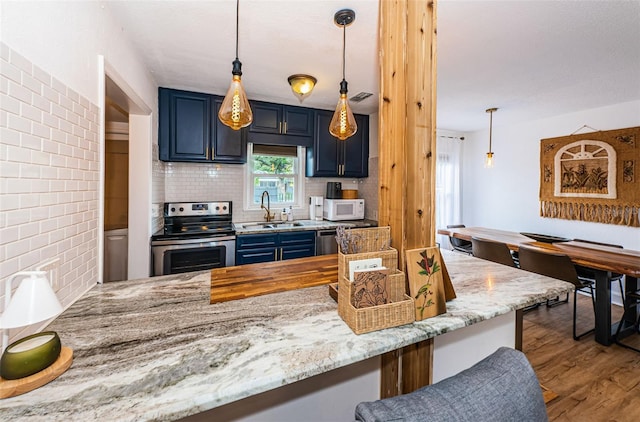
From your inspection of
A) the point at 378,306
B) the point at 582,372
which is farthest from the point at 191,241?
the point at 582,372

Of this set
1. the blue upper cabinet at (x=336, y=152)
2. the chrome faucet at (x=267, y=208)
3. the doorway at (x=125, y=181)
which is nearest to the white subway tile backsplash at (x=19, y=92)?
the doorway at (x=125, y=181)

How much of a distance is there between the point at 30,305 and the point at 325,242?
294cm

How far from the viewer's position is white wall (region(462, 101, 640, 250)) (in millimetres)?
3445

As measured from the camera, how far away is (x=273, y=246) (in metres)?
3.23

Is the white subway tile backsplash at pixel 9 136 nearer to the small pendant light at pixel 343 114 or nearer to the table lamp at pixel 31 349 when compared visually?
the table lamp at pixel 31 349

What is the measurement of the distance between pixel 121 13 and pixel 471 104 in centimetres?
362

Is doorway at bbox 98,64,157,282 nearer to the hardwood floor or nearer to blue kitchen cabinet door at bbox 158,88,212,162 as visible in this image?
blue kitchen cabinet door at bbox 158,88,212,162

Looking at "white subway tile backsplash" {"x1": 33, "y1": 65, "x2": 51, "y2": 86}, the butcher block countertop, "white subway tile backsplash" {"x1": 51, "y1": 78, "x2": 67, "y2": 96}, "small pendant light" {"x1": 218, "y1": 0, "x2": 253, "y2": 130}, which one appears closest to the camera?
"white subway tile backsplash" {"x1": 33, "y1": 65, "x2": 51, "y2": 86}

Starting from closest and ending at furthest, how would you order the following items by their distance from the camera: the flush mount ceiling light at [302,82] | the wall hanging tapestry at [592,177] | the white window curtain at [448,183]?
the flush mount ceiling light at [302,82]
the wall hanging tapestry at [592,177]
the white window curtain at [448,183]

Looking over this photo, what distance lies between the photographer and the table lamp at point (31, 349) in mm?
647

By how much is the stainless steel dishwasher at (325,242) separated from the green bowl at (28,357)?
282 centimetres

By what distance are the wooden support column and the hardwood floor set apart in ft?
4.85

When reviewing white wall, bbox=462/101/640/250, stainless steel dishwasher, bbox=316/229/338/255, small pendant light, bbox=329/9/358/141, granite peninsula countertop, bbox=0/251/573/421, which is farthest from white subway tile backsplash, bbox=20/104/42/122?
white wall, bbox=462/101/640/250

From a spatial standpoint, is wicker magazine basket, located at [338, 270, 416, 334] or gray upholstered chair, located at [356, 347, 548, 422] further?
wicker magazine basket, located at [338, 270, 416, 334]
